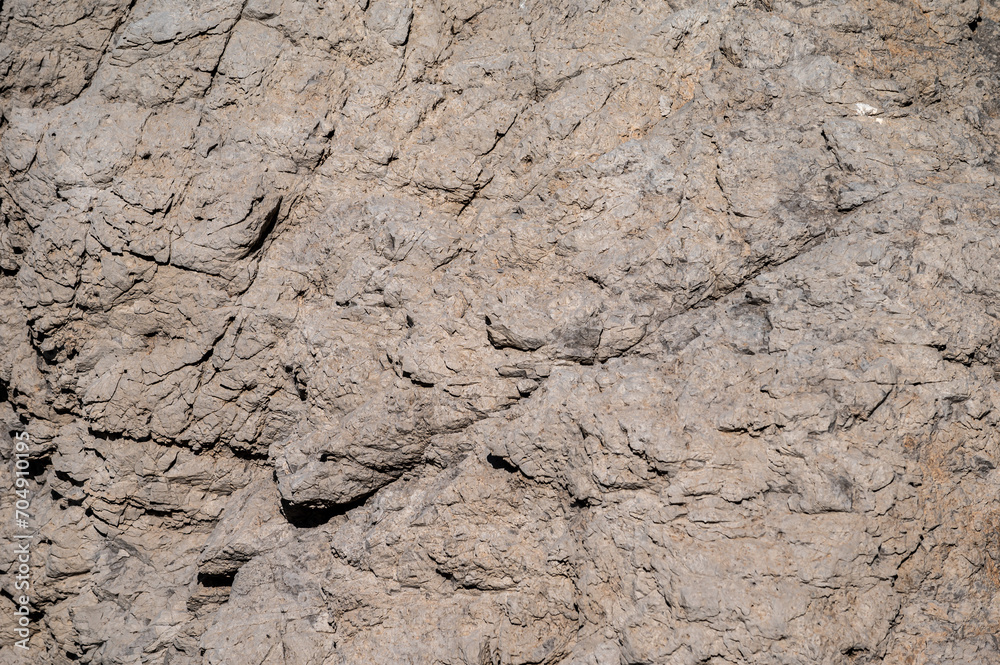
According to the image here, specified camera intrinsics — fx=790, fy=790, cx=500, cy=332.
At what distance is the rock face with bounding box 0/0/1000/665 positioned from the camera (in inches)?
153

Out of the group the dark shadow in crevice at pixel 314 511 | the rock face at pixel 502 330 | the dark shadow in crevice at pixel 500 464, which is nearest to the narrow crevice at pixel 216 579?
the rock face at pixel 502 330

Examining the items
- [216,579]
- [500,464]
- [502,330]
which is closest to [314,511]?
[216,579]

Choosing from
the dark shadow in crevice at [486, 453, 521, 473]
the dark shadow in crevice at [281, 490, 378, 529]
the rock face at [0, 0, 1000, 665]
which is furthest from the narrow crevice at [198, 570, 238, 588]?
the dark shadow in crevice at [486, 453, 521, 473]

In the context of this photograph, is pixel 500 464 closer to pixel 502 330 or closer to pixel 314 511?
pixel 502 330

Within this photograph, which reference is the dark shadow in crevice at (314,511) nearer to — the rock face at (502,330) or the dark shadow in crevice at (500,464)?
the rock face at (502,330)

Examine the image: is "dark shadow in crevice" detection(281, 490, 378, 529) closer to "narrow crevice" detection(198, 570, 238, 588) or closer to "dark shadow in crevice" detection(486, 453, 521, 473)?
"narrow crevice" detection(198, 570, 238, 588)

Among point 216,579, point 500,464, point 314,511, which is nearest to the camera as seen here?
point 500,464

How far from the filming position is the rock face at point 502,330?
12.8 feet

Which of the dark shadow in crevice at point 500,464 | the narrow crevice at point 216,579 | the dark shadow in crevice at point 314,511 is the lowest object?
the narrow crevice at point 216,579

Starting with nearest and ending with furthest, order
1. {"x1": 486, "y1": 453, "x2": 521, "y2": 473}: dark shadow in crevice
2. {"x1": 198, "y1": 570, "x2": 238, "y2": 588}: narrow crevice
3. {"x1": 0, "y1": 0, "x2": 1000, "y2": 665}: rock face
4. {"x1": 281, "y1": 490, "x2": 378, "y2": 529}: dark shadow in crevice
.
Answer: {"x1": 0, "y1": 0, "x2": 1000, "y2": 665}: rock face
{"x1": 486, "y1": 453, "x2": 521, "y2": 473}: dark shadow in crevice
{"x1": 281, "y1": 490, "x2": 378, "y2": 529}: dark shadow in crevice
{"x1": 198, "y1": 570, "x2": 238, "y2": 588}: narrow crevice

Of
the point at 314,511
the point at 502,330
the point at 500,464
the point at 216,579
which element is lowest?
the point at 216,579

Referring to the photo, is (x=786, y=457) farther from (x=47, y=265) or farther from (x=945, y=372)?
(x=47, y=265)

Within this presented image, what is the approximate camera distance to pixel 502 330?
4387 mm

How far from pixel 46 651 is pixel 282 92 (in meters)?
4.41
